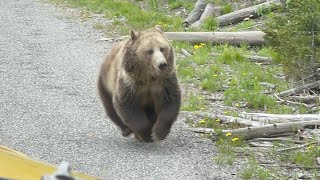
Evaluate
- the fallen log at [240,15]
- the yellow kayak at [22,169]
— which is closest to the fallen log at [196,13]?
the fallen log at [240,15]

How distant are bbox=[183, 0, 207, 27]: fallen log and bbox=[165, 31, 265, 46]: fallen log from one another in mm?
1905

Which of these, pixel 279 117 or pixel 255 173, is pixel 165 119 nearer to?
pixel 255 173

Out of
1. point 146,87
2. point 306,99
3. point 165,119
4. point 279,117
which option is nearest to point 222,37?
point 306,99

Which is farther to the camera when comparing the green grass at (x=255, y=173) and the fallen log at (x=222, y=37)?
the fallen log at (x=222, y=37)

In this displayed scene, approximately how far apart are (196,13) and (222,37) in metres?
3.10

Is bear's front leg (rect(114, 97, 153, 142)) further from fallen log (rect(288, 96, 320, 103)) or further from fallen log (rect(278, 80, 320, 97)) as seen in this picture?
fallen log (rect(278, 80, 320, 97))

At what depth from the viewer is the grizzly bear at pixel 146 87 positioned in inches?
313

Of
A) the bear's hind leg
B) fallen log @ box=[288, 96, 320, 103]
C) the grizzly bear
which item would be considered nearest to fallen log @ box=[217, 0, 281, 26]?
fallen log @ box=[288, 96, 320, 103]

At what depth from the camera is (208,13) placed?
16.5 metres

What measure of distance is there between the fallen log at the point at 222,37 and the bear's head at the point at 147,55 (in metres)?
5.83

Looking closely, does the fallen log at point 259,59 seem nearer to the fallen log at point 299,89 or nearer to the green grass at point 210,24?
the fallen log at point 299,89

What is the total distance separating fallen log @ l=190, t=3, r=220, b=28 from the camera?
15811mm

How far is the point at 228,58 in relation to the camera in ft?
42.1

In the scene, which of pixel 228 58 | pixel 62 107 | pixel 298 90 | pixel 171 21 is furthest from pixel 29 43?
pixel 298 90
